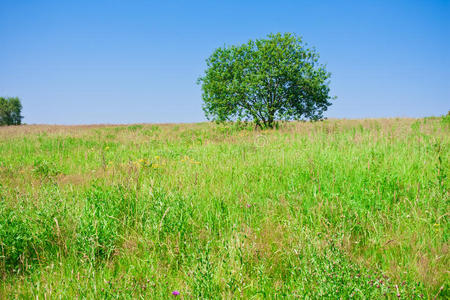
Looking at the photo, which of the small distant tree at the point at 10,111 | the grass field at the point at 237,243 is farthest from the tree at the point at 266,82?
the small distant tree at the point at 10,111

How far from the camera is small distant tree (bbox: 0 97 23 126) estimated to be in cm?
5562

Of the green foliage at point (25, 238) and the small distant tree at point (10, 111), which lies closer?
the green foliage at point (25, 238)

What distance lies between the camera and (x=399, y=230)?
8.81 feet

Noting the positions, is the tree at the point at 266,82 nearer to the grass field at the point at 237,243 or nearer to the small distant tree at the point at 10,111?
the grass field at the point at 237,243

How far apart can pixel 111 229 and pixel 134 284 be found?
0.95 metres

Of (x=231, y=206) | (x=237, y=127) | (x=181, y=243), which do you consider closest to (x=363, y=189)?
(x=231, y=206)

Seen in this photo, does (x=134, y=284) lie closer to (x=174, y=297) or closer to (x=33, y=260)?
(x=174, y=297)

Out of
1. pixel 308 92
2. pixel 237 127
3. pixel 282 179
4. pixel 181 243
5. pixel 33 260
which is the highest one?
pixel 308 92

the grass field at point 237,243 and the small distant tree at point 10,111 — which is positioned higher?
the small distant tree at point 10,111

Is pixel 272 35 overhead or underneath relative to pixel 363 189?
overhead

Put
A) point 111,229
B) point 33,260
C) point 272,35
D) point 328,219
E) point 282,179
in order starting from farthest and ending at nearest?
point 272,35 < point 282,179 < point 328,219 < point 111,229 < point 33,260

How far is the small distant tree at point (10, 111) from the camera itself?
182 feet

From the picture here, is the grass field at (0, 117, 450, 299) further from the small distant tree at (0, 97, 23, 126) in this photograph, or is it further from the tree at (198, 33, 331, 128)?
the small distant tree at (0, 97, 23, 126)

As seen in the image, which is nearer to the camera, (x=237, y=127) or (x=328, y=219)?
(x=328, y=219)
